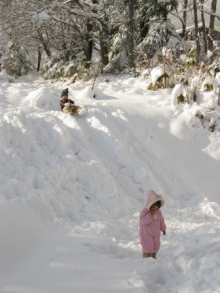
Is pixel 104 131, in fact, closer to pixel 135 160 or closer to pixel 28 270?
pixel 135 160

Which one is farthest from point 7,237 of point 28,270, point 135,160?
point 135,160

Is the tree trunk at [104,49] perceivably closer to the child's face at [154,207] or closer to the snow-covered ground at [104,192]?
the snow-covered ground at [104,192]

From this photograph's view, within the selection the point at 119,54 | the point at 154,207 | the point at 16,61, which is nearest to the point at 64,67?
the point at 119,54

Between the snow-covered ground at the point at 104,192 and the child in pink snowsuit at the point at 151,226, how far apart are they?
164 millimetres

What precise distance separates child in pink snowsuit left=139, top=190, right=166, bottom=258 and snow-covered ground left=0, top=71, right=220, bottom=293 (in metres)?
A: 0.16

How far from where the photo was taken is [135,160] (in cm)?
620

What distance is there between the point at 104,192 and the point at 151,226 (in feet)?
4.99

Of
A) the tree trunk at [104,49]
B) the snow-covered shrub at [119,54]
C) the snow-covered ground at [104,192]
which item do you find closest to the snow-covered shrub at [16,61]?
the tree trunk at [104,49]

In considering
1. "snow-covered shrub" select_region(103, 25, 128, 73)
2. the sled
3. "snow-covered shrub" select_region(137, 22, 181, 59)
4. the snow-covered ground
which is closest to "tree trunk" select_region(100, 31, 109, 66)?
"snow-covered shrub" select_region(103, 25, 128, 73)

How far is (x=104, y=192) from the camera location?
541 cm

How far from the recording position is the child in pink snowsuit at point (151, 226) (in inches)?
154

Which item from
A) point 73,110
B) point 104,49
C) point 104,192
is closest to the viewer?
point 104,192

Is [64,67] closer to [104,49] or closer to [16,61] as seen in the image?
[104,49]

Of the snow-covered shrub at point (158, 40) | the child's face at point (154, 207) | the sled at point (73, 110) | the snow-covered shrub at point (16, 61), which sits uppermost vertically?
the snow-covered shrub at point (158, 40)
